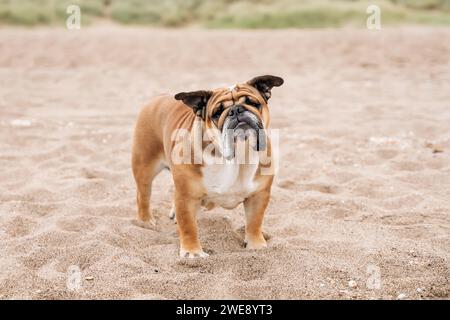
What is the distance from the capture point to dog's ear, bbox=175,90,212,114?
3.41 m

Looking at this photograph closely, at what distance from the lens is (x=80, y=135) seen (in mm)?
6719

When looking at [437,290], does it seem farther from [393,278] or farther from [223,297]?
[223,297]

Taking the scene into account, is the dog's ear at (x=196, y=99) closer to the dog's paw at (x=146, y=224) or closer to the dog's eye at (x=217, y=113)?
Result: the dog's eye at (x=217, y=113)

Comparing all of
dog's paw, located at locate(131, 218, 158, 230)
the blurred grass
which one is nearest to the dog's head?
dog's paw, located at locate(131, 218, 158, 230)

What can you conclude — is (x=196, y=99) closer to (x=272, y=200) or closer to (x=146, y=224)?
(x=146, y=224)

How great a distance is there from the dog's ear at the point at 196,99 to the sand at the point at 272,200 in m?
0.93

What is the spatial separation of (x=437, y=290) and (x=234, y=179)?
1.29 m

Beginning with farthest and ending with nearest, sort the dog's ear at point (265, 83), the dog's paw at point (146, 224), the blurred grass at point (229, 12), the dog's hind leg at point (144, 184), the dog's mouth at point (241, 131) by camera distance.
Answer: the blurred grass at point (229, 12)
the dog's paw at point (146, 224)
the dog's hind leg at point (144, 184)
the dog's ear at point (265, 83)
the dog's mouth at point (241, 131)

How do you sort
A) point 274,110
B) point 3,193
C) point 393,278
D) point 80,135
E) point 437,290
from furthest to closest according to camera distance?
point 274,110 < point 80,135 < point 3,193 < point 393,278 < point 437,290

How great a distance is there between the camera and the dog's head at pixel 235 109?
128 inches

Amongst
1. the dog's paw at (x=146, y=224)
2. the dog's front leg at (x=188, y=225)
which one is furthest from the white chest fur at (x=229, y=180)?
the dog's paw at (x=146, y=224)

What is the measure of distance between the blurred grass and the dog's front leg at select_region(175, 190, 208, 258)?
1625cm

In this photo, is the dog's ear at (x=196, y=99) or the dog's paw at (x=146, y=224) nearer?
the dog's ear at (x=196, y=99)
